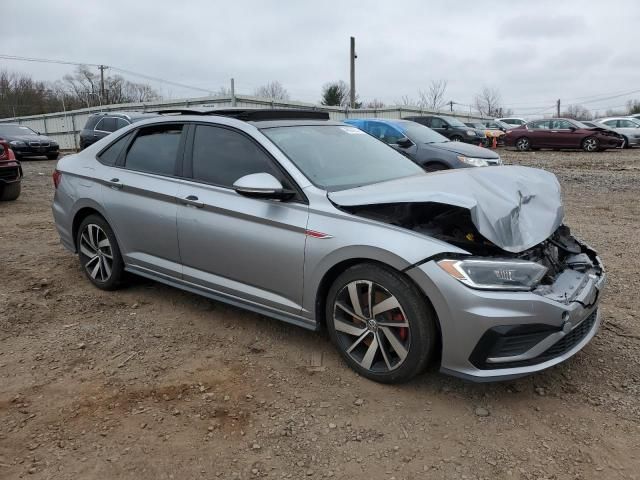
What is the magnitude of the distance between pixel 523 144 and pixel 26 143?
19.3m

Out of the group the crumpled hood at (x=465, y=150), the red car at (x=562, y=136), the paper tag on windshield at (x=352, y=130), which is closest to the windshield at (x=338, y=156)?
the paper tag on windshield at (x=352, y=130)

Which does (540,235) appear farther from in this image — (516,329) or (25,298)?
(25,298)

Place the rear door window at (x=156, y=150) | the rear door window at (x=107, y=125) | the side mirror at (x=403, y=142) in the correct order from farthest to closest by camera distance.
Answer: the rear door window at (x=107, y=125)
the side mirror at (x=403, y=142)
the rear door window at (x=156, y=150)

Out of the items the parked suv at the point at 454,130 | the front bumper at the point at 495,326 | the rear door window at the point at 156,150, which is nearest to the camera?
the front bumper at the point at 495,326

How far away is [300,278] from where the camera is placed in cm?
324

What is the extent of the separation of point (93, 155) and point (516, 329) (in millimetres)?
3926

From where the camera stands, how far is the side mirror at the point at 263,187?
3.19 metres

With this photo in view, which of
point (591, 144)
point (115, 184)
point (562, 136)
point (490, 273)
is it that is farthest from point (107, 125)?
point (591, 144)

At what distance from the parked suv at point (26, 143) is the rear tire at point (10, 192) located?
975 centimetres

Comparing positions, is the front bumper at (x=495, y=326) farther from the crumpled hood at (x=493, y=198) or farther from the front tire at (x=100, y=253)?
the front tire at (x=100, y=253)

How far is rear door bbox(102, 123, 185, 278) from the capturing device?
396 cm

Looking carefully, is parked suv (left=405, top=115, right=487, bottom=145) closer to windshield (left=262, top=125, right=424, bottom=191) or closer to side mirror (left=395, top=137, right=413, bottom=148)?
side mirror (left=395, top=137, right=413, bottom=148)

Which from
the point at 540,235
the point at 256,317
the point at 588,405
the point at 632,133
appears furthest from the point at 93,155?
the point at 632,133

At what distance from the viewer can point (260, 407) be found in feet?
9.46
